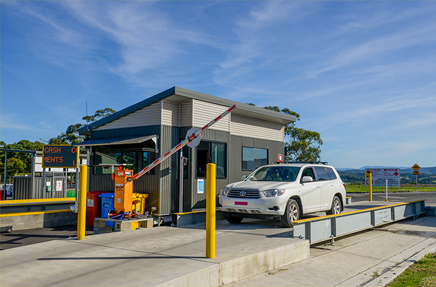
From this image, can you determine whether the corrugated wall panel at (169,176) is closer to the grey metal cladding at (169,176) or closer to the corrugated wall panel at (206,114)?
the grey metal cladding at (169,176)

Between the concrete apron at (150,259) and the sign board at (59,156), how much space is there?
8.13m

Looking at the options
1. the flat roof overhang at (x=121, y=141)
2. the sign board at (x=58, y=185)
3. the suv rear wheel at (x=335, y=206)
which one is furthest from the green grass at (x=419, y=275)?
the sign board at (x=58, y=185)

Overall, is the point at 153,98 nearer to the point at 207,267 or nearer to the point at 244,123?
the point at 244,123

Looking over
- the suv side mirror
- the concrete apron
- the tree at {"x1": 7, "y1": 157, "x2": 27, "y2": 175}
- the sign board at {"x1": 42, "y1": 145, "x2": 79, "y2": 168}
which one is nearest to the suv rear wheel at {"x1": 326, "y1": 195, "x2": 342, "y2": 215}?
the suv side mirror

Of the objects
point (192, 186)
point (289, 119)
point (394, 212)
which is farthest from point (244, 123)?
point (394, 212)

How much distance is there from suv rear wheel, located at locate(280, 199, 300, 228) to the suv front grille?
85 cm

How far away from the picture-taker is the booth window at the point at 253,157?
14.1 metres

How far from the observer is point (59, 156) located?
16172 mm

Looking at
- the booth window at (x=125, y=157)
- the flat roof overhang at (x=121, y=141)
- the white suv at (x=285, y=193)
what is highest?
the flat roof overhang at (x=121, y=141)

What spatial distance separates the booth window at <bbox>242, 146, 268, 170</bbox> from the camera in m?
14.1

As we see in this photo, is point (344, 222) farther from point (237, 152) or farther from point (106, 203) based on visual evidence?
point (106, 203)

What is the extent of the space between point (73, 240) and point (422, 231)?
34.3 feet

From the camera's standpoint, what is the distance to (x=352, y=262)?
7.70 m

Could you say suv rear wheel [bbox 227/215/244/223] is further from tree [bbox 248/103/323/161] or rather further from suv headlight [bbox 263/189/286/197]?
tree [bbox 248/103/323/161]
